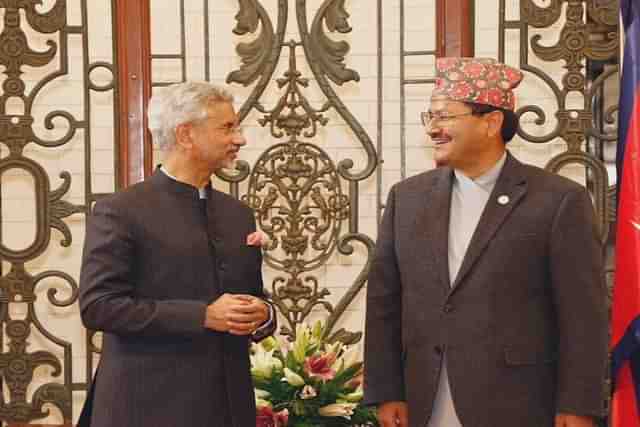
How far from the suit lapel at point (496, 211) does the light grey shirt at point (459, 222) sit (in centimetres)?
2

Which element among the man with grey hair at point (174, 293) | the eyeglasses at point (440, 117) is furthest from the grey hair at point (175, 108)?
the eyeglasses at point (440, 117)

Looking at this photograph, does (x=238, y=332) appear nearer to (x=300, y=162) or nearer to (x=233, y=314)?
(x=233, y=314)

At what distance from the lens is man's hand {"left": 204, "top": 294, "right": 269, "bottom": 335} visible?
239 centimetres

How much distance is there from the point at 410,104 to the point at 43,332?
5.17ft

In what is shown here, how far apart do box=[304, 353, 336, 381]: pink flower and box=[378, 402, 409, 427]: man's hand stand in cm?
31

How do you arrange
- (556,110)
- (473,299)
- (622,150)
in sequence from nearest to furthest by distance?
(473,299) → (622,150) → (556,110)

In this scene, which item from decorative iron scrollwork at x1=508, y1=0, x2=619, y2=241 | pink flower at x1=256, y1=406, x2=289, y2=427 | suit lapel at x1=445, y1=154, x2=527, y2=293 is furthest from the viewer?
decorative iron scrollwork at x1=508, y1=0, x2=619, y2=241

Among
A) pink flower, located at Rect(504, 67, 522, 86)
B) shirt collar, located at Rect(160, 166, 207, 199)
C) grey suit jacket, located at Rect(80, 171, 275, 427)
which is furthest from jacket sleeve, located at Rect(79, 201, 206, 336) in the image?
pink flower, located at Rect(504, 67, 522, 86)

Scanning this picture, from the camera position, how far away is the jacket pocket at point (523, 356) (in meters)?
2.41

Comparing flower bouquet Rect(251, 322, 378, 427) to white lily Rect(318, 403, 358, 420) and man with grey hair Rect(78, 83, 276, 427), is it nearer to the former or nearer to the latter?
white lily Rect(318, 403, 358, 420)

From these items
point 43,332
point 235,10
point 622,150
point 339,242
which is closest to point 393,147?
point 339,242

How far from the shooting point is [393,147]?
383cm

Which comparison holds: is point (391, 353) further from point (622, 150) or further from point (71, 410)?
point (71, 410)

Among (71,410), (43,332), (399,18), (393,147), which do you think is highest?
(399,18)
